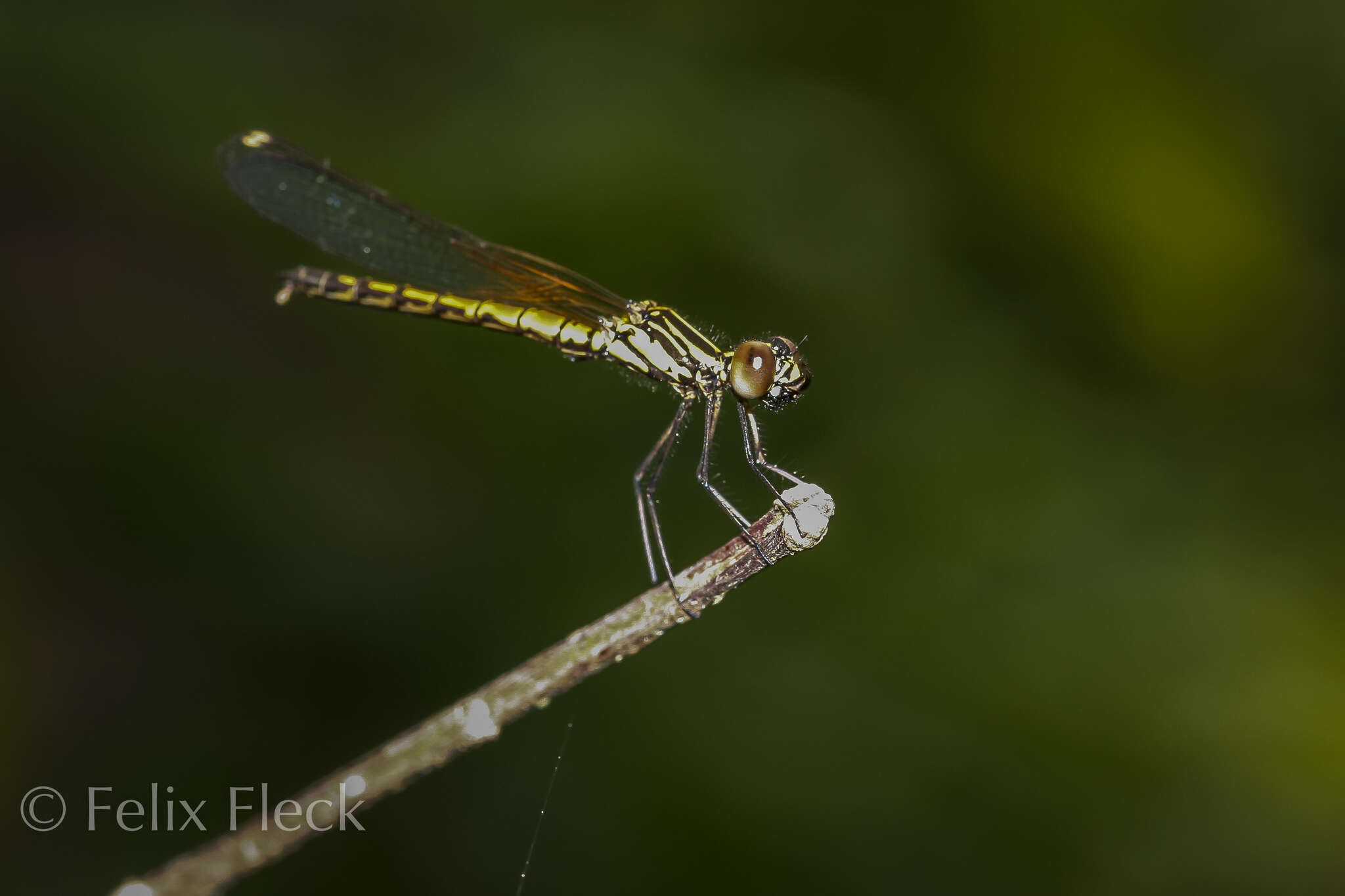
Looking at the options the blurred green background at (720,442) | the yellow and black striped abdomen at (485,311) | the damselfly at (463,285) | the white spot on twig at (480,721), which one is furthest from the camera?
the blurred green background at (720,442)

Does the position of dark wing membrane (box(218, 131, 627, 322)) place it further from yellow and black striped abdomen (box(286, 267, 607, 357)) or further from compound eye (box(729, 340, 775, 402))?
compound eye (box(729, 340, 775, 402))

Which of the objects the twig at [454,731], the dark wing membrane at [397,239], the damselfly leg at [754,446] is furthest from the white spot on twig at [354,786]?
the dark wing membrane at [397,239]

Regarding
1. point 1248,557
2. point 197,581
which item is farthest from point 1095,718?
point 197,581

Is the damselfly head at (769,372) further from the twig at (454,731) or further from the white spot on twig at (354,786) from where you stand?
the white spot on twig at (354,786)

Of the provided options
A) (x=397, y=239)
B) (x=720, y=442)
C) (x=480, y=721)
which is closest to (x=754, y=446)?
(x=720, y=442)

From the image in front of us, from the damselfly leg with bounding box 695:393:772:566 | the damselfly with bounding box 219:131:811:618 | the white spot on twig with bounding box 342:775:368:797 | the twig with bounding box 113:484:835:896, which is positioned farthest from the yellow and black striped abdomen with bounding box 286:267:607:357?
the white spot on twig with bounding box 342:775:368:797

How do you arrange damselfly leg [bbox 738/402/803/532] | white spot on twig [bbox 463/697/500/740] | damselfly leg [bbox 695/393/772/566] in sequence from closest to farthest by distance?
1. white spot on twig [bbox 463/697/500/740]
2. damselfly leg [bbox 695/393/772/566]
3. damselfly leg [bbox 738/402/803/532]
